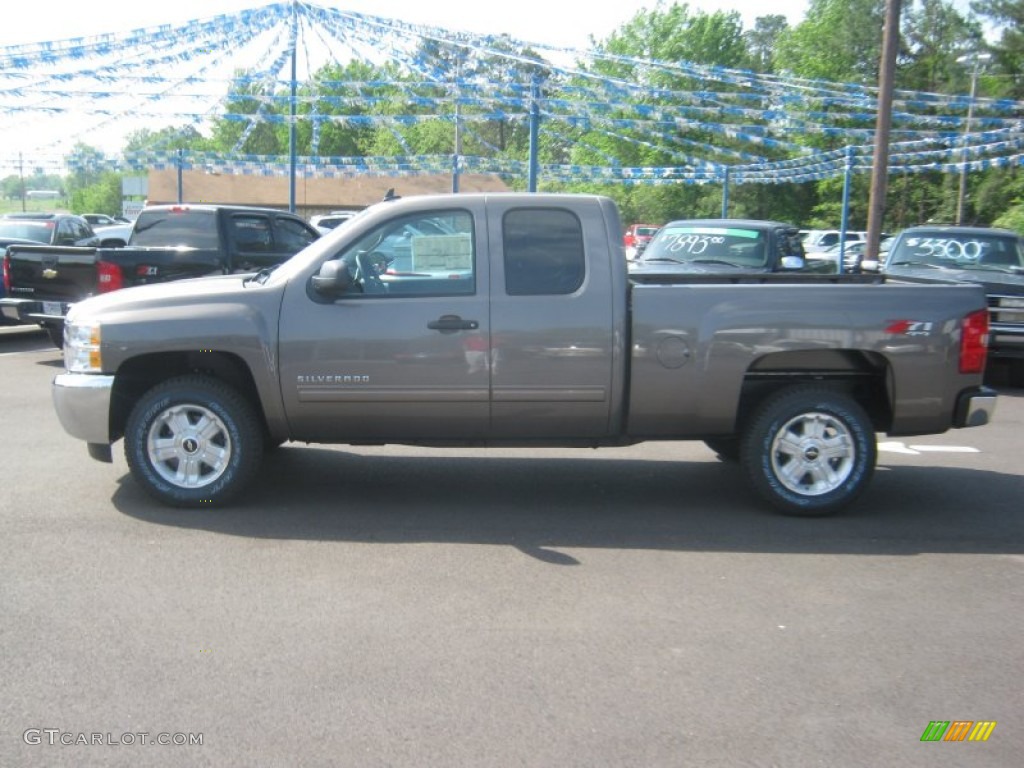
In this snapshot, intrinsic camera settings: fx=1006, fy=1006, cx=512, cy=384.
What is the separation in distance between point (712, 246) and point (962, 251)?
371 cm

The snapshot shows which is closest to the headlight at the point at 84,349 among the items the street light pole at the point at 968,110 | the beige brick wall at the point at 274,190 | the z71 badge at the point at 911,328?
the z71 badge at the point at 911,328

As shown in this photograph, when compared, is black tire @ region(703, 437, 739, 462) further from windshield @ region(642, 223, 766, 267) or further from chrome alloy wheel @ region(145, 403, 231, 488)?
windshield @ region(642, 223, 766, 267)

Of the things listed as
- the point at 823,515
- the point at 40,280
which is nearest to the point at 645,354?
the point at 823,515

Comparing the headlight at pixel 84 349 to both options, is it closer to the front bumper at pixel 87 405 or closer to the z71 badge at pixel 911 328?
the front bumper at pixel 87 405

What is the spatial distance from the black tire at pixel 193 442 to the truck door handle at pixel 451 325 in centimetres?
131

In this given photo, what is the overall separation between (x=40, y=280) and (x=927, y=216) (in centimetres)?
4730

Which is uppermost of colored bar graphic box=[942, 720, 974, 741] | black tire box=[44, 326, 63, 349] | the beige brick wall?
the beige brick wall

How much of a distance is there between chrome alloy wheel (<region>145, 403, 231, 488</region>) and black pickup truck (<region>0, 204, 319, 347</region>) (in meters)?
6.09

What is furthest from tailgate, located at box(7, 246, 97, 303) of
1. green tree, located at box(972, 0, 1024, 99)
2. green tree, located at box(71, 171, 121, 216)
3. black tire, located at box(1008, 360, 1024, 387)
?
green tree, located at box(71, 171, 121, 216)

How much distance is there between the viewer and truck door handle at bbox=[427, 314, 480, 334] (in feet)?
19.9

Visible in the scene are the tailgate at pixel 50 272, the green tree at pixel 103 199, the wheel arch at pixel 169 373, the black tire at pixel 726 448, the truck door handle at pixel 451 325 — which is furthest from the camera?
the green tree at pixel 103 199

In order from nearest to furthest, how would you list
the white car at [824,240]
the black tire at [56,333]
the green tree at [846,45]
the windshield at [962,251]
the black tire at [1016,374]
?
1. the black tire at [1016,374]
2. the black tire at [56,333]
3. the windshield at [962,251]
4. the white car at [824,240]
5. the green tree at [846,45]

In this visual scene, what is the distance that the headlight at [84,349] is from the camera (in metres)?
6.20

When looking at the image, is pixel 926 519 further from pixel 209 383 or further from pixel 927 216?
pixel 927 216
